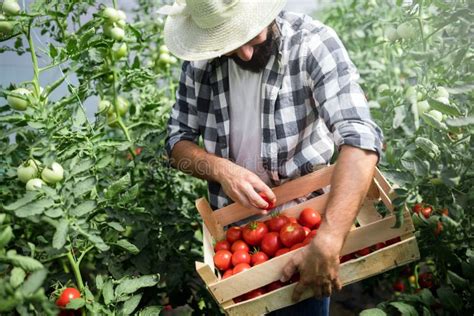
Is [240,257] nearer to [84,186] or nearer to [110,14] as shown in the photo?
[84,186]

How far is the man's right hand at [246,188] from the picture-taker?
1.64m

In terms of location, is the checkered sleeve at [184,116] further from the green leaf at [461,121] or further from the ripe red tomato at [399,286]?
the ripe red tomato at [399,286]

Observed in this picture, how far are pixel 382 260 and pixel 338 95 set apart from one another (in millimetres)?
513

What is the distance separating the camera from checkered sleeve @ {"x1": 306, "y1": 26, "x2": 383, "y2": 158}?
1.46 m

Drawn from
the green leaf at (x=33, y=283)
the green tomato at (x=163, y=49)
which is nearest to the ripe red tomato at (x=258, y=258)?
the green leaf at (x=33, y=283)

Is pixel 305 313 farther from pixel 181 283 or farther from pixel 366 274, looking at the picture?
pixel 181 283

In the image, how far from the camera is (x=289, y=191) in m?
1.78

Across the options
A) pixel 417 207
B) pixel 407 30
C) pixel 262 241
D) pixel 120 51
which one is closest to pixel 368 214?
pixel 417 207

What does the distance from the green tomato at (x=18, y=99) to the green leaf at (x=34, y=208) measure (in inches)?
18.0

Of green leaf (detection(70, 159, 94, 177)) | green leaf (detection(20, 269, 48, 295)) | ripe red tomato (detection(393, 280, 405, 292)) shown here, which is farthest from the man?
ripe red tomato (detection(393, 280, 405, 292))

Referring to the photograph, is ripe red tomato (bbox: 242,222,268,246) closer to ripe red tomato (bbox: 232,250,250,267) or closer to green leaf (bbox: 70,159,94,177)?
ripe red tomato (bbox: 232,250,250,267)

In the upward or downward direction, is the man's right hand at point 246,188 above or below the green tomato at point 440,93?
below

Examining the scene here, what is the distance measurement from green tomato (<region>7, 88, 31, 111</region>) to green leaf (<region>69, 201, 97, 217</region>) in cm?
47

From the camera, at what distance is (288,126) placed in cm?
171
